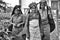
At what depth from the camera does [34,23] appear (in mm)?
4383

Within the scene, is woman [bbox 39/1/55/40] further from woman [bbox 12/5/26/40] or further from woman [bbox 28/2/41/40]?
woman [bbox 12/5/26/40]

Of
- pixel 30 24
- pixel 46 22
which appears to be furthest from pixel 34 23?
pixel 46 22

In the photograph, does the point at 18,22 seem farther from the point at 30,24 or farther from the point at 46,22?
the point at 46,22

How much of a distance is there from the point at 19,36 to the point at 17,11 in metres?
0.63

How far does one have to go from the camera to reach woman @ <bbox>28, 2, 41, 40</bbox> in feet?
14.3

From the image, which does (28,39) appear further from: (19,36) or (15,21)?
(15,21)

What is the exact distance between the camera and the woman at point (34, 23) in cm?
434

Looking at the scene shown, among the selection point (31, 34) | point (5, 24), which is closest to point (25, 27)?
point (31, 34)

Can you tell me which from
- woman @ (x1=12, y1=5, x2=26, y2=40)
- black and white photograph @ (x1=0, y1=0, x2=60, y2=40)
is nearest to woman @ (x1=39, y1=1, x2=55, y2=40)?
black and white photograph @ (x1=0, y1=0, x2=60, y2=40)

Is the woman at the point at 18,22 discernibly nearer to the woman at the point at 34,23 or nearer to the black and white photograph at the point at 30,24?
the black and white photograph at the point at 30,24

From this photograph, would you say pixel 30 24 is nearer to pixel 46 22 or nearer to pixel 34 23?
pixel 34 23

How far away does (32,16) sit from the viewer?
4387mm

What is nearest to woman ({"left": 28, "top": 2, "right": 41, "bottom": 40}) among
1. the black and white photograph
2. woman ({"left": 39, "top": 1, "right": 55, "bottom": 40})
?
the black and white photograph

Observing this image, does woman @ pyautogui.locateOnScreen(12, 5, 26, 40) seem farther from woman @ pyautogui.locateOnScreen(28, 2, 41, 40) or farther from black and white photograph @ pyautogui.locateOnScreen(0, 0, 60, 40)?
woman @ pyautogui.locateOnScreen(28, 2, 41, 40)
